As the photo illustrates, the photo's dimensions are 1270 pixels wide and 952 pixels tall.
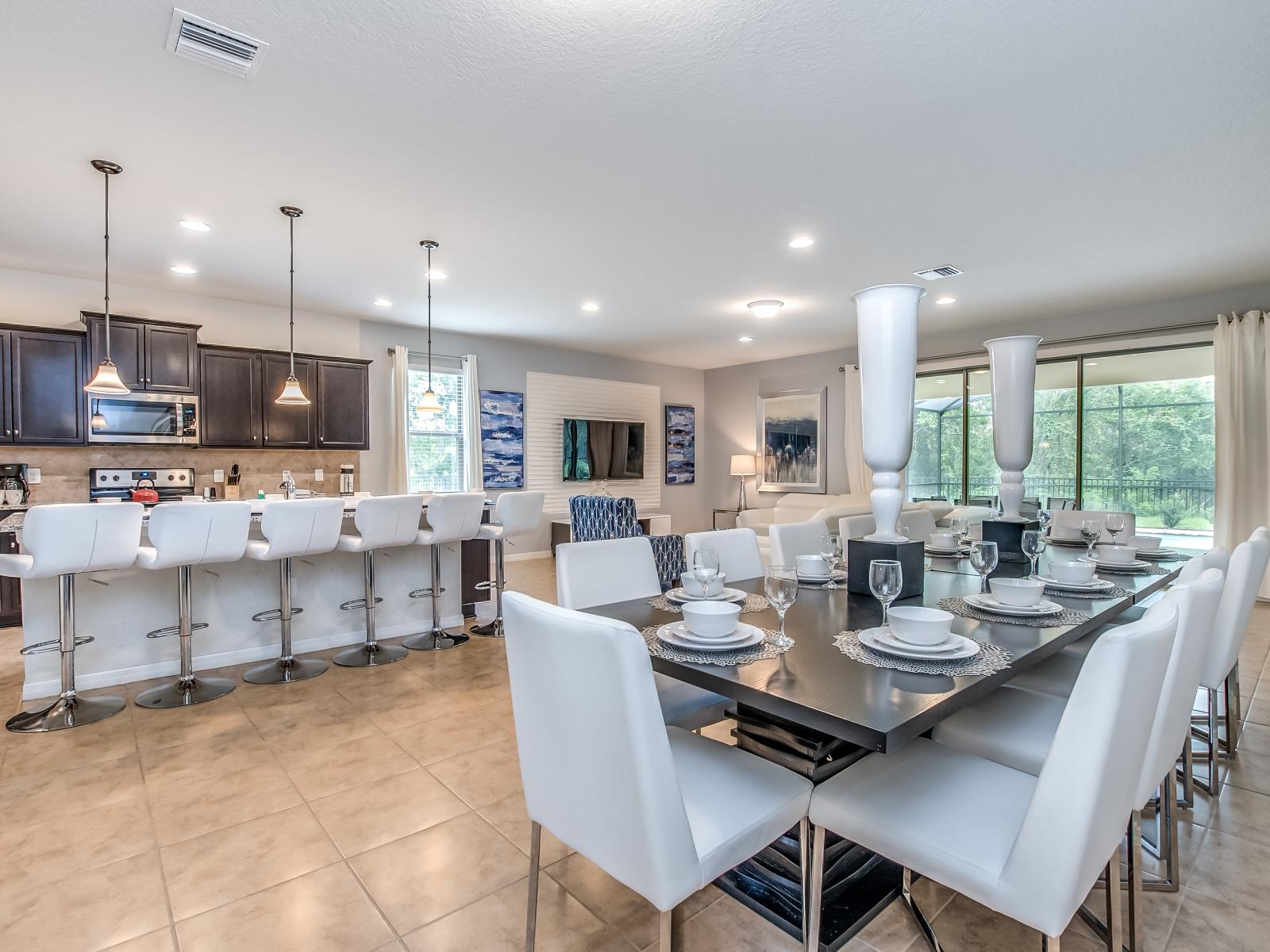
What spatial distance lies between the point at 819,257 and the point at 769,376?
4536 mm

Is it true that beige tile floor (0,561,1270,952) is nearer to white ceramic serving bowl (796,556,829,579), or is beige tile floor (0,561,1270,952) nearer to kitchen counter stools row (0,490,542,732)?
kitchen counter stools row (0,490,542,732)

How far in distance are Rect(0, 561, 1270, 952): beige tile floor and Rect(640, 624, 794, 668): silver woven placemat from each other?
76 centimetres

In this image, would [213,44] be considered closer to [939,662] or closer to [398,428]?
[939,662]

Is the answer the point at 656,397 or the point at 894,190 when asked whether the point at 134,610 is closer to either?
the point at 894,190

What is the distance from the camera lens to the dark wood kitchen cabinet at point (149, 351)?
4762 mm

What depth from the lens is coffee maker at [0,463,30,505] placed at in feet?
15.3

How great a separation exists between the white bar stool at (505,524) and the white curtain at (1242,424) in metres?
5.70

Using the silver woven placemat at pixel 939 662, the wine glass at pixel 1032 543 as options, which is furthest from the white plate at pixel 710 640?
the wine glass at pixel 1032 543

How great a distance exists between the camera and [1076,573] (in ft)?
6.93

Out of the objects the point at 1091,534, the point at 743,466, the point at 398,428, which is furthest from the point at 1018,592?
the point at 743,466

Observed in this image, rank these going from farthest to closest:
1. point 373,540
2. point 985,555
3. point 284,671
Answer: point 373,540, point 284,671, point 985,555

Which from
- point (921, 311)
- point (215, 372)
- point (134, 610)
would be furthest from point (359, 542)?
point (921, 311)

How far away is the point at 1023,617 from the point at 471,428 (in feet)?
20.4

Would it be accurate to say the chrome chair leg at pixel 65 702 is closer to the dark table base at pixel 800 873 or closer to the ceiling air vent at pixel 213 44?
the ceiling air vent at pixel 213 44
